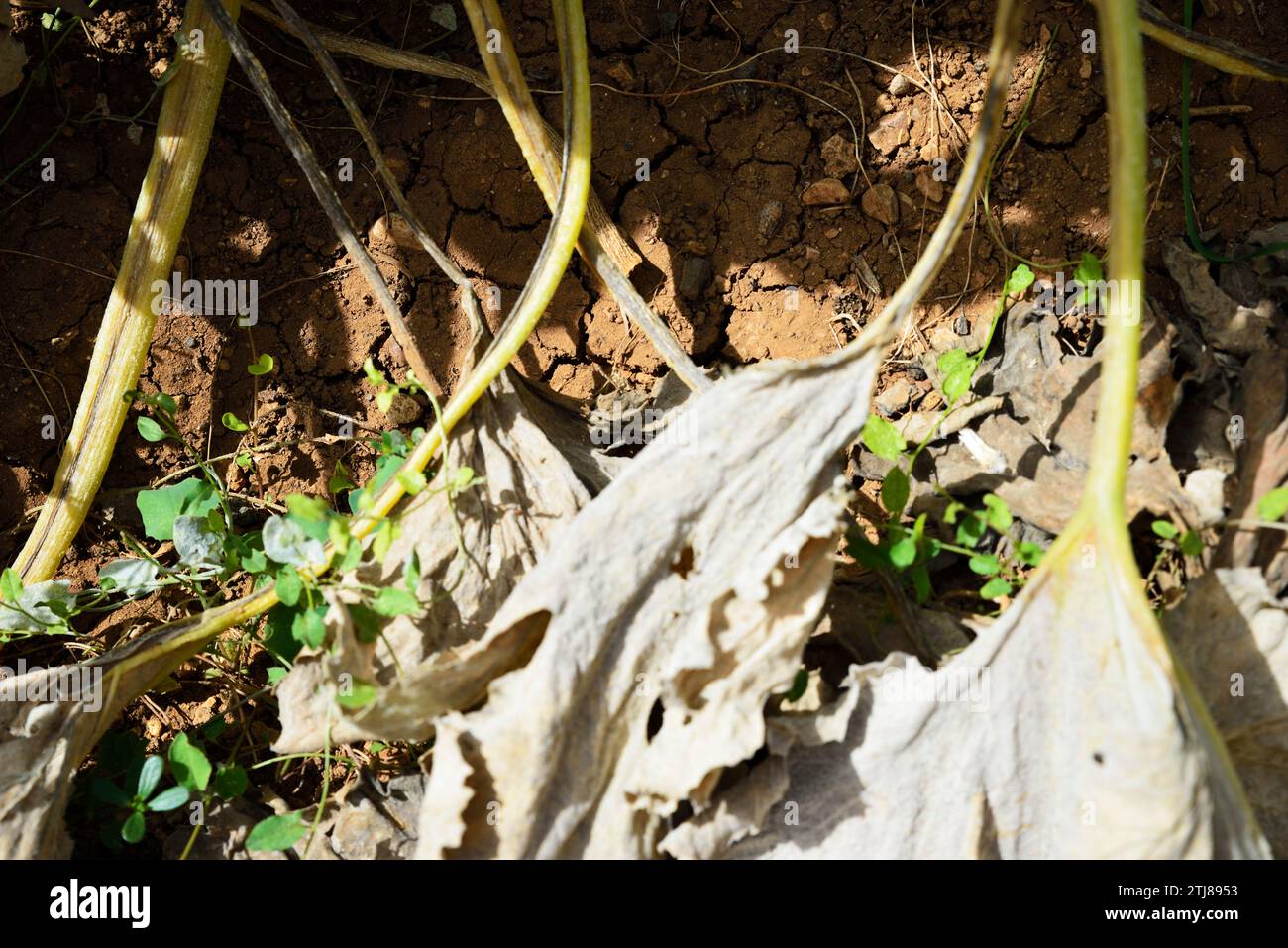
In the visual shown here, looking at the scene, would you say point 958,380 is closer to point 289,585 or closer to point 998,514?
point 998,514

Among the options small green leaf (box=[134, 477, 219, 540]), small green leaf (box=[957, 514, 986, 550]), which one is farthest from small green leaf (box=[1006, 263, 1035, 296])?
small green leaf (box=[134, 477, 219, 540])

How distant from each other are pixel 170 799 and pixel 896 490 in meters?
1.62

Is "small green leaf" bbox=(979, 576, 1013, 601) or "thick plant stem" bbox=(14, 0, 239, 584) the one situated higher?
"thick plant stem" bbox=(14, 0, 239, 584)

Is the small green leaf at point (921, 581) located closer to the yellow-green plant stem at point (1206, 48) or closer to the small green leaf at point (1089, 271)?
the small green leaf at point (1089, 271)

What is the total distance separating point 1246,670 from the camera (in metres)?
1.92

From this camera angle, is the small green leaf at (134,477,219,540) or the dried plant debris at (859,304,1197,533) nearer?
the dried plant debris at (859,304,1197,533)

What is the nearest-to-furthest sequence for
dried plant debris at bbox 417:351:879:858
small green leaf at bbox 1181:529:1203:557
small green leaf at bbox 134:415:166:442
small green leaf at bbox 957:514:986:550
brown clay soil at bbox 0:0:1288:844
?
dried plant debris at bbox 417:351:879:858 < small green leaf at bbox 1181:529:1203:557 < small green leaf at bbox 957:514:986:550 < small green leaf at bbox 134:415:166:442 < brown clay soil at bbox 0:0:1288:844

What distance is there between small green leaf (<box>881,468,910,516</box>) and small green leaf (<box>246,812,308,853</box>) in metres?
1.37

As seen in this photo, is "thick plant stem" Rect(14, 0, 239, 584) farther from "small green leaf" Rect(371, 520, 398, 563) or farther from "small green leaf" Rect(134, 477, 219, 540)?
"small green leaf" Rect(371, 520, 398, 563)

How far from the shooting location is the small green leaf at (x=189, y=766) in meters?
2.07

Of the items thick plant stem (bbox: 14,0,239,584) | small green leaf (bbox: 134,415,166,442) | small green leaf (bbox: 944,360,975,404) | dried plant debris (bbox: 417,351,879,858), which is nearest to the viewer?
dried plant debris (bbox: 417,351,879,858)

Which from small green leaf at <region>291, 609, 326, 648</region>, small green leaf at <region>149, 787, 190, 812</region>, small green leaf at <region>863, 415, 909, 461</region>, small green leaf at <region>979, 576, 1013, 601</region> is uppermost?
small green leaf at <region>863, 415, 909, 461</region>

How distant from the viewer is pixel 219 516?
2408 millimetres

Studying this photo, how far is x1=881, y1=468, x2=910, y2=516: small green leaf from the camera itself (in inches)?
82.3
